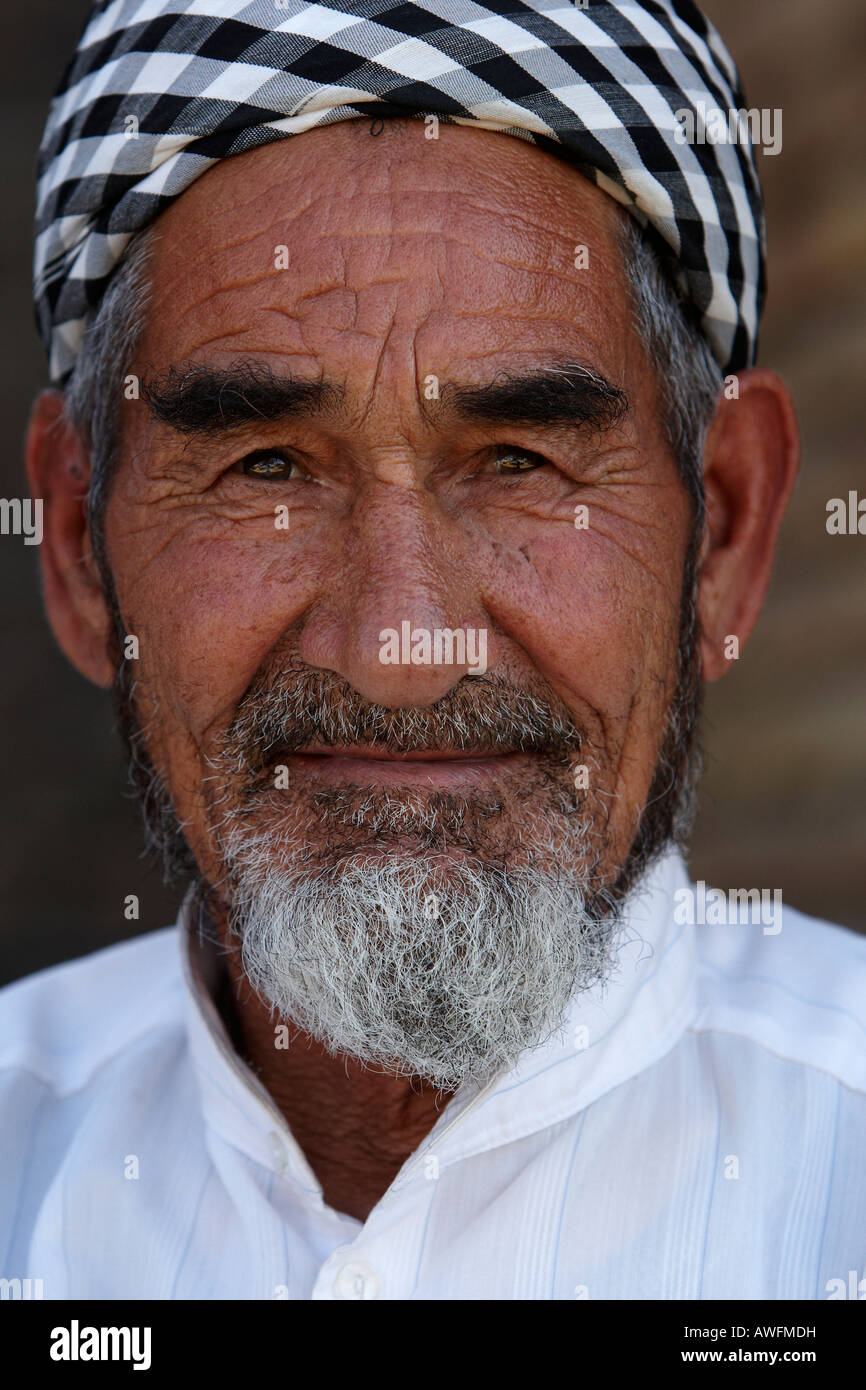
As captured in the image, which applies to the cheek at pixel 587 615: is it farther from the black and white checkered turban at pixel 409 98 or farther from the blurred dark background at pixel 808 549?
the blurred dark background at pixel 808 549

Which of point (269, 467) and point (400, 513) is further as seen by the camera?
point (269, 467)

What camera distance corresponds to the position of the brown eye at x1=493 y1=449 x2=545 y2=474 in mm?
1735

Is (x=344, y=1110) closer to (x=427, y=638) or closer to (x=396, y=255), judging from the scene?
(x=427, y=638)

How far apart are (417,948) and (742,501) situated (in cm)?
91

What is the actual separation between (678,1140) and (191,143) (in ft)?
4.97

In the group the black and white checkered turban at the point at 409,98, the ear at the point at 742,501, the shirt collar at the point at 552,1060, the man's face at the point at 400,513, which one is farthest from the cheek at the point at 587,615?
the black and white checkered turban at the point at 409,98

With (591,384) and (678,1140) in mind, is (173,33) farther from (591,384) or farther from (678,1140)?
(678,1140)

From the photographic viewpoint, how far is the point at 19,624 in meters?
3.90

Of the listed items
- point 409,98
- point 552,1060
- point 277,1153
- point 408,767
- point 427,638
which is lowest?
point 277,1153

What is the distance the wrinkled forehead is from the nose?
189 millimetres

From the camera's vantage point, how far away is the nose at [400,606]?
158 centimetres

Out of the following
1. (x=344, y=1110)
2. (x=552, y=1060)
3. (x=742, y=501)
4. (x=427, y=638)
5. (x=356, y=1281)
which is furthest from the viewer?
(x=742, y=501)

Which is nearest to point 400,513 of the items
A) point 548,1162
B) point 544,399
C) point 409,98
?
point 544,399

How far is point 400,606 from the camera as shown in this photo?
1.57m
